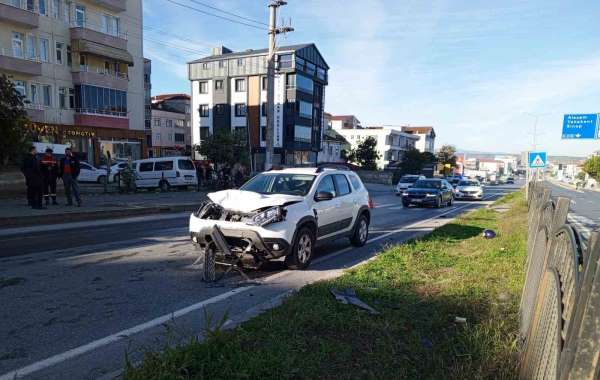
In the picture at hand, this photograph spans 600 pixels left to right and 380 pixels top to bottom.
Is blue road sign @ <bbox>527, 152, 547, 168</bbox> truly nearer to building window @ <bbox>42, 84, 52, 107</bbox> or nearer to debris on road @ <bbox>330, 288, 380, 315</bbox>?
debris on road @ <bbox>330, 288, 380, 315</bbox>

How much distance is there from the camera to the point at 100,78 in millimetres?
34406

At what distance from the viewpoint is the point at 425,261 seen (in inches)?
277

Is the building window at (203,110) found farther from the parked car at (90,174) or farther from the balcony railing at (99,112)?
the parked car at (90,174)

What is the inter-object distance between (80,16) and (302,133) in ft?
94.8

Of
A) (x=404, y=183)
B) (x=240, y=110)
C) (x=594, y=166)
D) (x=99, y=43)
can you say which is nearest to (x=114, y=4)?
(x=99, y=43)

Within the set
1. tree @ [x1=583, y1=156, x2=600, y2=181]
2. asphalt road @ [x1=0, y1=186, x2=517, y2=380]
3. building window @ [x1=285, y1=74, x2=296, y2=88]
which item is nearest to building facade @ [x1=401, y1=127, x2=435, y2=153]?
tree @ [x1=583, y1=156, x2=600, y2=181]

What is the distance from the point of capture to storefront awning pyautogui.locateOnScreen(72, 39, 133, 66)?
33.1 meters

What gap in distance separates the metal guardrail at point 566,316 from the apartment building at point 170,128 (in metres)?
58.4

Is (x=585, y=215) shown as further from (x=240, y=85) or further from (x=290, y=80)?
(x=240, y=85)

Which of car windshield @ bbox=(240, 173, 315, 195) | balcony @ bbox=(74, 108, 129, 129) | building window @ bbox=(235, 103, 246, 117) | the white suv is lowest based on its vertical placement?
the white suv

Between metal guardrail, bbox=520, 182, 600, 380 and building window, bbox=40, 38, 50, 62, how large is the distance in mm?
37752

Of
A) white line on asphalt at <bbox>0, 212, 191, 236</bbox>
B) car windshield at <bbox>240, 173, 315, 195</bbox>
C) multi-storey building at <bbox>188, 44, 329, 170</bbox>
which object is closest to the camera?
car windshield at <bbox>240, 173, 315, 195</bbox>

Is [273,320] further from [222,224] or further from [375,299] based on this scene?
[222,224]

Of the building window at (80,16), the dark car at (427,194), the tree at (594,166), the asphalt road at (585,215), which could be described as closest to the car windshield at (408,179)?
the dark car at (427,194)
